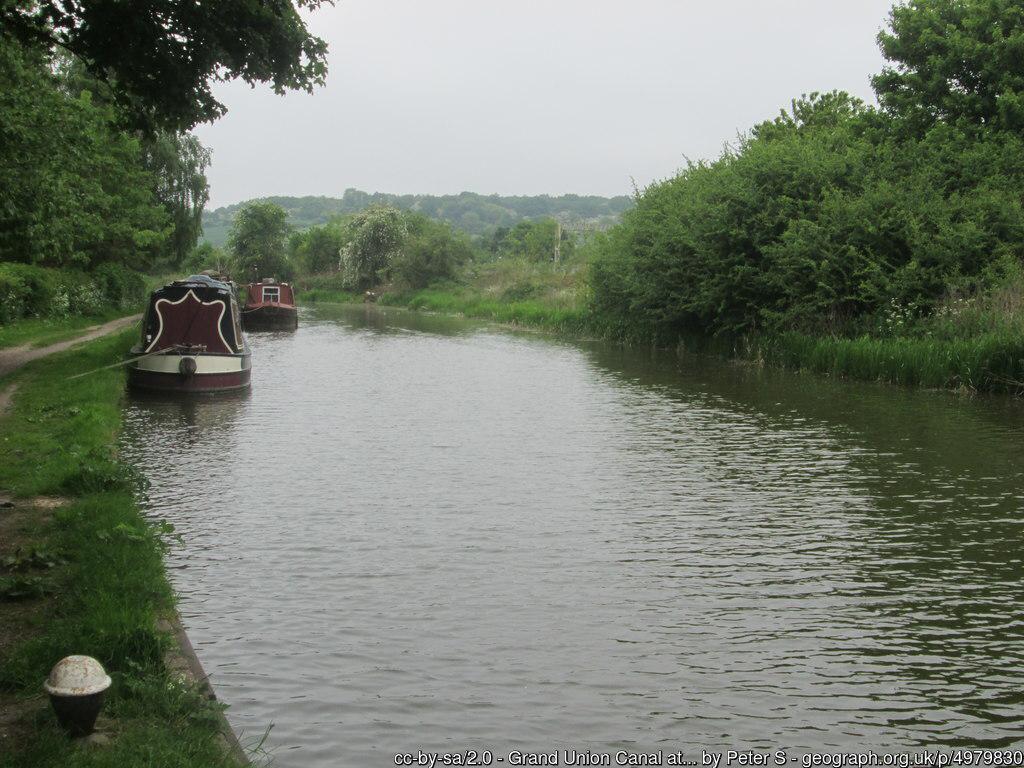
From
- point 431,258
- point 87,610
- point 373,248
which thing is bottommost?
point 87,610

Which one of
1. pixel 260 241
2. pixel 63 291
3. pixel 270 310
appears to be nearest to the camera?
pixel 63 291

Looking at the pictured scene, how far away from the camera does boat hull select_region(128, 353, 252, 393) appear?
70.0 feet

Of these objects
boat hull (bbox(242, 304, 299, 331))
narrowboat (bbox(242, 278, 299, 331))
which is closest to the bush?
narrowboat (bbox(242, 278, 299, 331))

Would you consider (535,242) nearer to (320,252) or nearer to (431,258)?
(431,258)

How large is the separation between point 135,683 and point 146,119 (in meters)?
7.48

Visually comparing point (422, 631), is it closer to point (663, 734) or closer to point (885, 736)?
point (663, 734)

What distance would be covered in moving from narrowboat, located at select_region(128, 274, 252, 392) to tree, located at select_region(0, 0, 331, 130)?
11.1 m

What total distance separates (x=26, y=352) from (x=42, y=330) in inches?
245

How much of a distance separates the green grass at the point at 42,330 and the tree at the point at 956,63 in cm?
2591

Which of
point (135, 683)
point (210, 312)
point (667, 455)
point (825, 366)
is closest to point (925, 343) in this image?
point (825, 366)

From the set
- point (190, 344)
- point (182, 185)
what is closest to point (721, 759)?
point (190, 344)

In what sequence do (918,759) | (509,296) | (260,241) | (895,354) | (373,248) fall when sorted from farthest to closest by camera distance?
(260,241) → (373,248) → (509,296) → (895,354) → (918,759)

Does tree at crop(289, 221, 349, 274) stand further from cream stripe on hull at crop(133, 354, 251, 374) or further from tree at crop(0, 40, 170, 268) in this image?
cream stripe on hull at crop(133, 354, 251, 374)

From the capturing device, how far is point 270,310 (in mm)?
47594
